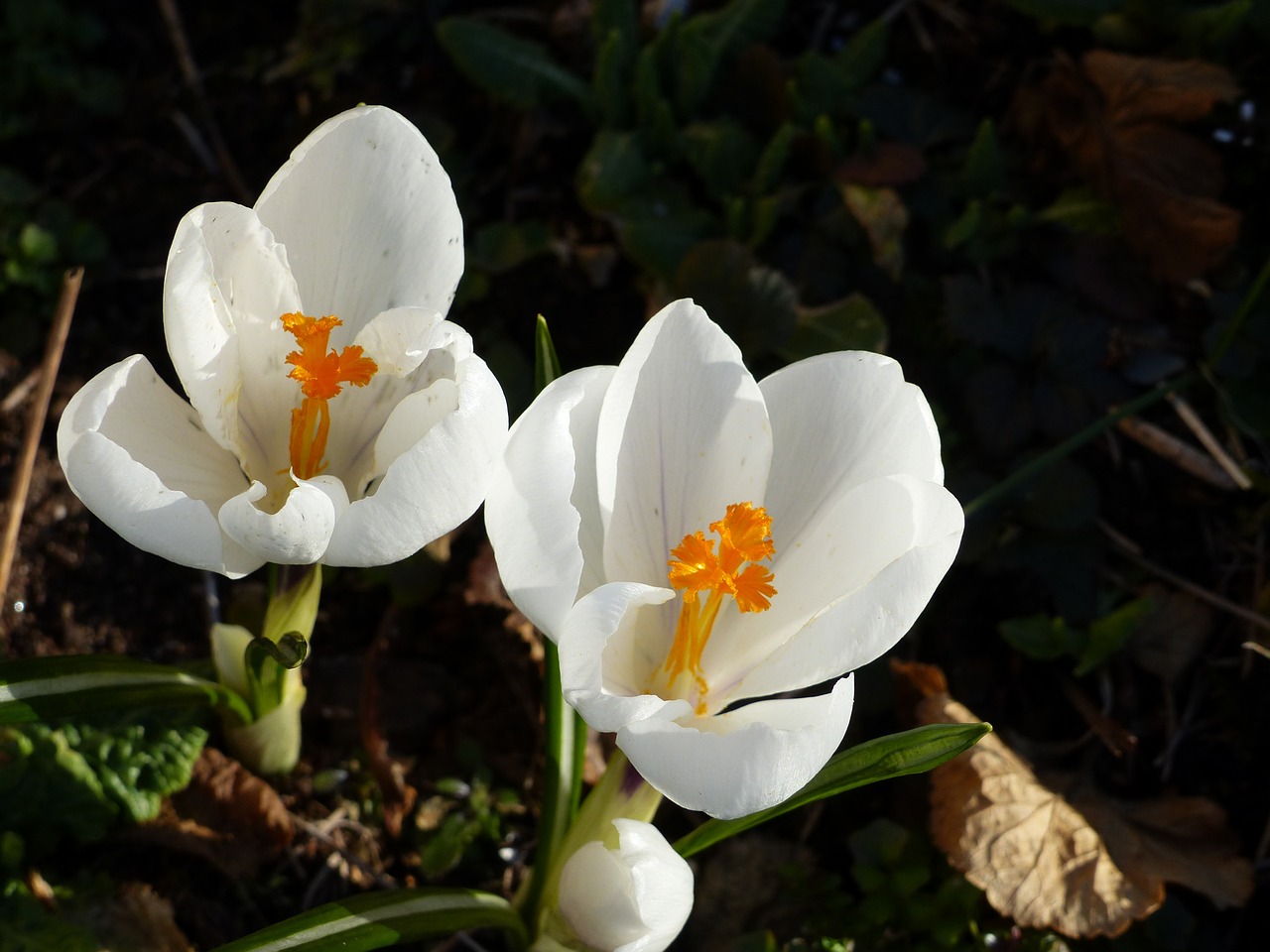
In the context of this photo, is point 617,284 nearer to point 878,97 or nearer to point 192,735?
point 878,97

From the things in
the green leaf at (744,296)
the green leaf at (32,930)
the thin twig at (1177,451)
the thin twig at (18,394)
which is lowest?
the thin twig at (1177,451)

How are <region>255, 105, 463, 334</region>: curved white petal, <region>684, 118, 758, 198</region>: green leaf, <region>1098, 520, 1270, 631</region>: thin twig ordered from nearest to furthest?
<region>255, 105, 463, 334</region>: curved white petal → <region>1098, 520, 1270, 631</region>: thin twig → <region>684, 118, 758, 198</region>: green leaf

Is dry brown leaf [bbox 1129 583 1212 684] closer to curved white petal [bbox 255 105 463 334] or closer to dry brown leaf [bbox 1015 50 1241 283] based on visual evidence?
dry brown leaf [bbox 1015 50 1241 283]

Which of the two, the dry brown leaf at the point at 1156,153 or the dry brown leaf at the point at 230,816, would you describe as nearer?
the dry brown leaf at the point at 230,816

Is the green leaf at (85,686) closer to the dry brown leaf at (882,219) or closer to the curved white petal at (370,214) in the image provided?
the curved white petal at (370,214)

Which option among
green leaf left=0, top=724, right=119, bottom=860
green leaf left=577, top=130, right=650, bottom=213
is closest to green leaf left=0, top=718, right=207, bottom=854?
green leaf left=0, top=724, right=119, bottom=860

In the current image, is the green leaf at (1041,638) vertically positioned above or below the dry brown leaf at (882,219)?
below

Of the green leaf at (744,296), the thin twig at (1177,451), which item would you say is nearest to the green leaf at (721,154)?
the green leaf at (744,296)
